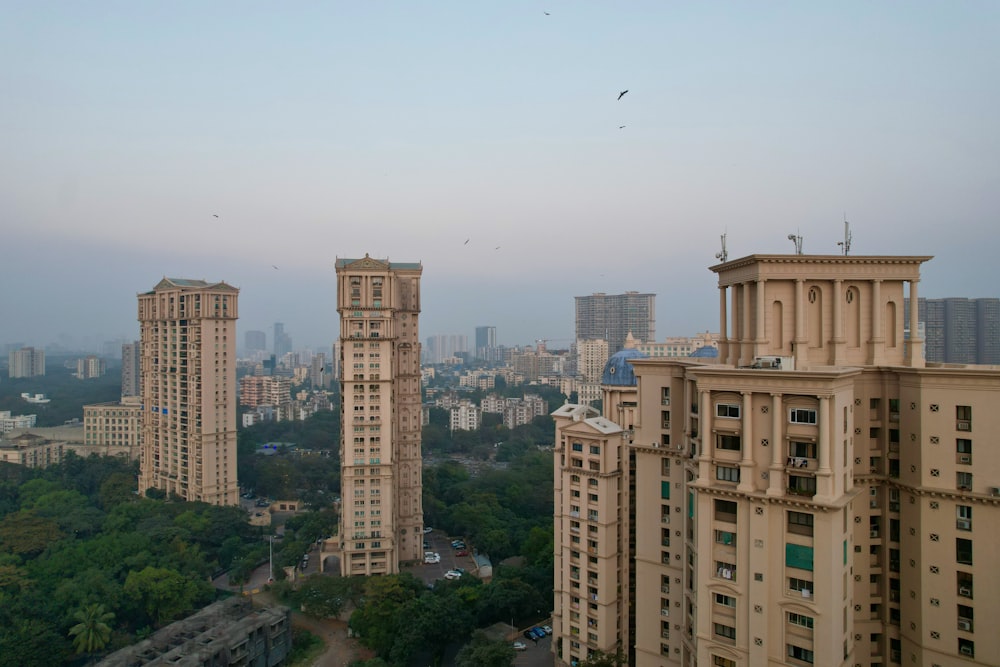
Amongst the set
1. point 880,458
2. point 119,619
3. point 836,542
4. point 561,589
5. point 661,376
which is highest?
point 661,376

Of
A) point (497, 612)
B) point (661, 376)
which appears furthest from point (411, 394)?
point (661, 376)

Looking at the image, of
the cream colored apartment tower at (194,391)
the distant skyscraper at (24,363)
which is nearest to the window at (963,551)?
the cream colored apartment tower at (194,391)

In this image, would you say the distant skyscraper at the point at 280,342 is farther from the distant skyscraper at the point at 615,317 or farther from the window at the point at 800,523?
the window at the point at 800,523

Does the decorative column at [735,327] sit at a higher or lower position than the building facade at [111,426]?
higher

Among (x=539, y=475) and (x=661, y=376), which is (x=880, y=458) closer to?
(x=661, y=376)

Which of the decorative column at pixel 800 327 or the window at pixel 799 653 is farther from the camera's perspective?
the decorative column at pixel 800 327

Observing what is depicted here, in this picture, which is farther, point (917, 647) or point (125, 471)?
point (125, 471)

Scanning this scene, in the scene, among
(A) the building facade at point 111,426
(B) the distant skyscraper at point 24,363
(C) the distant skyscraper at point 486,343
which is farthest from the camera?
(C) the distant skyscraper at point 486,343
